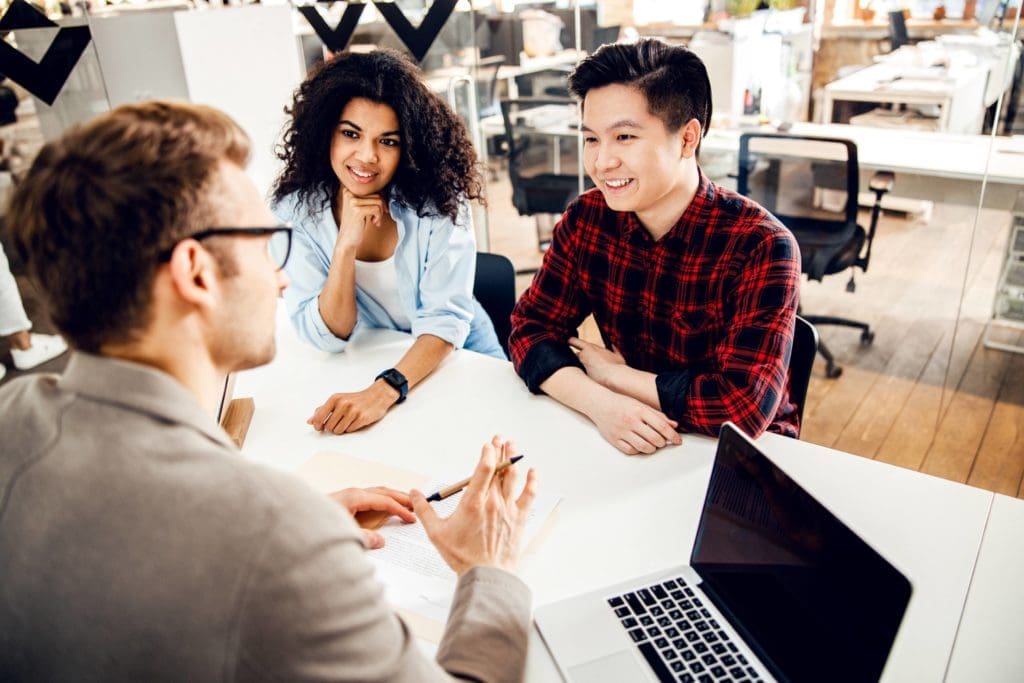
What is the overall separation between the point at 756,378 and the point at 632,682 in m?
0.61

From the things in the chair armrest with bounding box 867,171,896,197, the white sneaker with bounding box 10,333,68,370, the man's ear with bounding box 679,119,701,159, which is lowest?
the white sneaker with bounding box 10,333,68,370

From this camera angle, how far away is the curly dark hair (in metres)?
1.66

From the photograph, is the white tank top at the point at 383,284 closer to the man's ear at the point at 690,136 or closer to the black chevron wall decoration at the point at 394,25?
the man's ear at the point at 690,136

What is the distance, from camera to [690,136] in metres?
1.48

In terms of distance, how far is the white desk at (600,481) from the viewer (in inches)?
37.9

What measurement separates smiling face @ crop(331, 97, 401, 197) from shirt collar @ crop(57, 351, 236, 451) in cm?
109

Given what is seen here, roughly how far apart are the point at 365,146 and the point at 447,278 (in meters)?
0.34

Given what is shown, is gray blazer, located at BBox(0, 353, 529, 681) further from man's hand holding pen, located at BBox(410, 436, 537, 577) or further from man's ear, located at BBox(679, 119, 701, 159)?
man's ear, located at BBox(679, 119, 701, 159)

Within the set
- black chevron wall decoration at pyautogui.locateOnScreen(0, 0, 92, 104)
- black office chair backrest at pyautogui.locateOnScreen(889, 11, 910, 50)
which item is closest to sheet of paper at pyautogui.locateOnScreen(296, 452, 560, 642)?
black chevron wall decoration at pyautogui.locateOnScreen(0, 0, 92, 104)

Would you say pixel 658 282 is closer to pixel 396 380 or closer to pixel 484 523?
pixel 396 380

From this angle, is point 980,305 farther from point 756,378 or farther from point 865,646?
point 865,646

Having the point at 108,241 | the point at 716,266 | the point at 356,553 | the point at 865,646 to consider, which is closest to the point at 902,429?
the point at 716,266

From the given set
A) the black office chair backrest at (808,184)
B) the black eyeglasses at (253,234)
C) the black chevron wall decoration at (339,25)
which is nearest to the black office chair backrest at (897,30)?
the black office chair backrest at (808,184)

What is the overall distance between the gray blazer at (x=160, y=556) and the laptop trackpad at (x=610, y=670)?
0.81 feet
